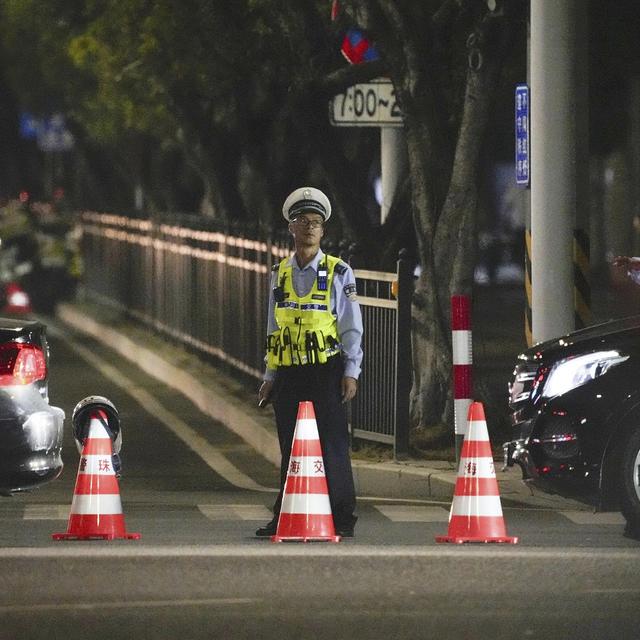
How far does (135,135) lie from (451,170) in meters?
23.8

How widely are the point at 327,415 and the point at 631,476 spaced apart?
5.05 feet

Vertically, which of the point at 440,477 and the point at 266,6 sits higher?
the point at 266,6

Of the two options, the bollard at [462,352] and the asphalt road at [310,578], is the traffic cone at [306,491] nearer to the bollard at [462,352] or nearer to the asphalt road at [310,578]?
the asphalt road at [310,578]

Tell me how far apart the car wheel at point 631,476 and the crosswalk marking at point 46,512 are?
3209 mm

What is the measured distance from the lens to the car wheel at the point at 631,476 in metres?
10.9

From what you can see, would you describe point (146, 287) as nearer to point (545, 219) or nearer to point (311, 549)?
point (545, 219)

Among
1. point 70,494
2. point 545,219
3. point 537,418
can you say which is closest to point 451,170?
point 545,219

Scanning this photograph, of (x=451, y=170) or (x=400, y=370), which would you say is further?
(x=451, y=170)

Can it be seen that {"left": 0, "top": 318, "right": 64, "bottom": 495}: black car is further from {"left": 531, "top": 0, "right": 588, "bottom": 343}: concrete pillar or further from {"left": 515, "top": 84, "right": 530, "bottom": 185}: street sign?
{"left": 515, "top": 84, "right": 530, "bottom": 185}: street sign

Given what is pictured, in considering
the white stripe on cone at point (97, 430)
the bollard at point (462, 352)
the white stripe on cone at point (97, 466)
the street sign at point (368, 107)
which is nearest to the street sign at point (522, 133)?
the bollard at point (462, 352)

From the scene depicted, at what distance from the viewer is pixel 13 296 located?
28625 mm

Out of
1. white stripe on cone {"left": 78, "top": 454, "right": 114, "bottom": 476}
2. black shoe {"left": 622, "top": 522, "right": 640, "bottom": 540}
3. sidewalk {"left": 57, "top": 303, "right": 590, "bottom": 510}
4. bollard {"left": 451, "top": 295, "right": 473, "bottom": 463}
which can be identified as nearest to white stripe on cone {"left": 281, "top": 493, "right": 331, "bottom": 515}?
white stripe on cone {"left": 78, "top": 454, "right": 114, "bottom": 476}

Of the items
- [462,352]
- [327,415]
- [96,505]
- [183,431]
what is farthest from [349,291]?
[183,431]

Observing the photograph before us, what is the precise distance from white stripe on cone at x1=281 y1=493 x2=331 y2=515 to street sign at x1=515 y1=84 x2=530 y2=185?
4.87 meters
